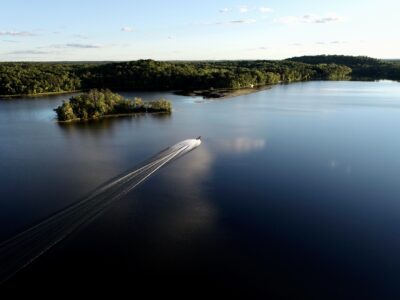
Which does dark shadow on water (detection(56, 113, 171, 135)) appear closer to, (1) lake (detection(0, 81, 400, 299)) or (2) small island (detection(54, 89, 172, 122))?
(1) lake (detection(0, 81, 400, 299))

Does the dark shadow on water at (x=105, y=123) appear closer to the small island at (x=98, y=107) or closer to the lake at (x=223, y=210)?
the lake at (x=223, y=210)

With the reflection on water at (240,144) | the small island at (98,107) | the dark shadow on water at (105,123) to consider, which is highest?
the small island at (98,107)

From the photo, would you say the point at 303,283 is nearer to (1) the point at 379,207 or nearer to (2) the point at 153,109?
(1) the point at 379,207

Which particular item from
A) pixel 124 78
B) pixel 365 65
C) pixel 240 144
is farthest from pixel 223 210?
pixel 365 65

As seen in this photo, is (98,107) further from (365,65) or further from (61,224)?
(365,65)

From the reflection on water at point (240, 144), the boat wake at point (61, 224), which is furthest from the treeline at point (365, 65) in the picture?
the boat wake at point (61, 224)

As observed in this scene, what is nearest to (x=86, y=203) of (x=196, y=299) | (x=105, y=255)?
A: (x=105, y=255)
